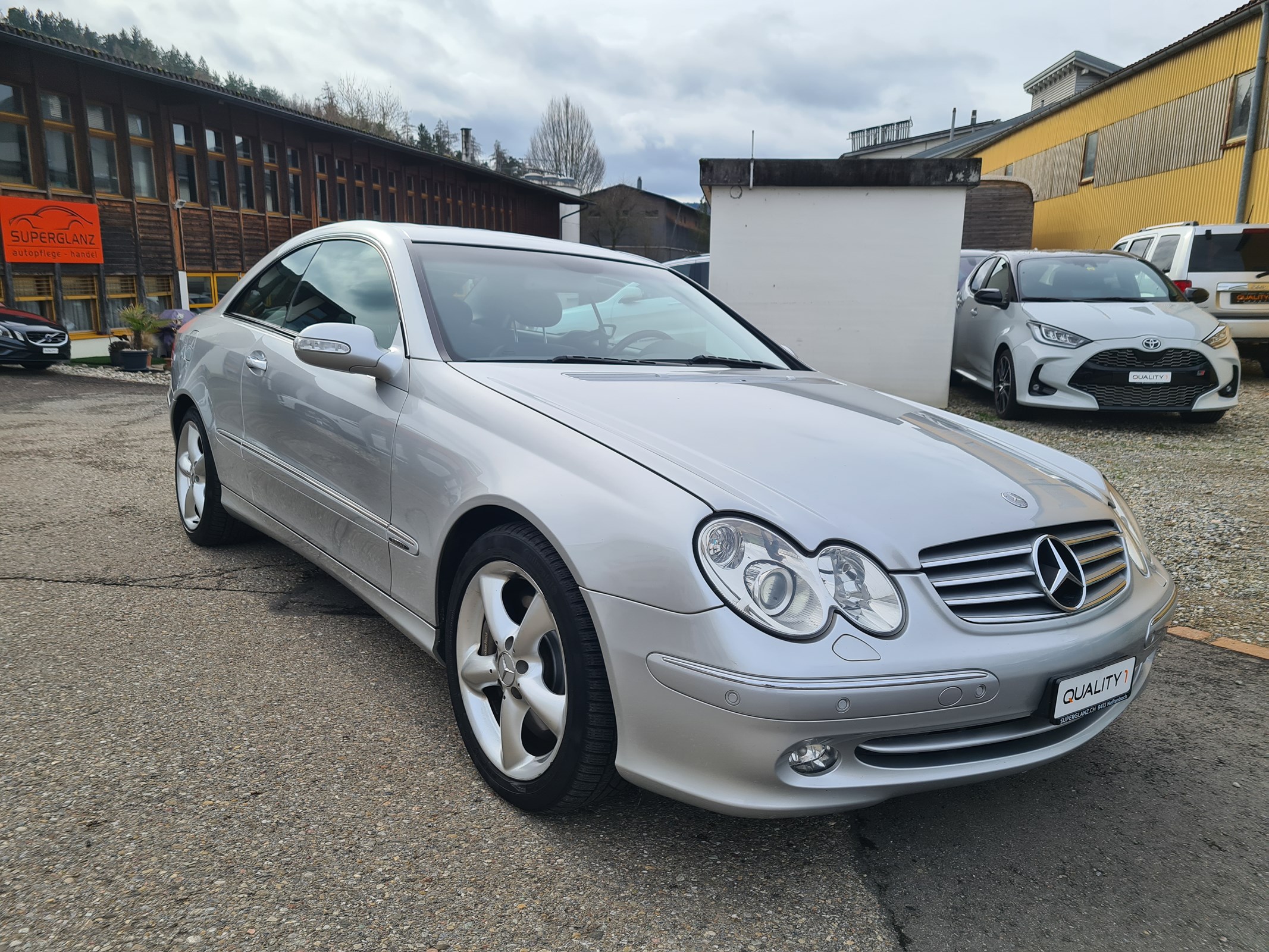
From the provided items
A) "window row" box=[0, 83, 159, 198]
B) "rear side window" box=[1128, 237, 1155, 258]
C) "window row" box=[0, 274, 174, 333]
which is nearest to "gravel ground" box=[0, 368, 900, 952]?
"rear side window" box=[1128, 237, 1155, 258]

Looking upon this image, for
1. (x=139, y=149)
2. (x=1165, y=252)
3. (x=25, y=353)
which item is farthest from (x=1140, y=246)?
(x=139, y=149)

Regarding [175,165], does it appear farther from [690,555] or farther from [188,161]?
[690,555]

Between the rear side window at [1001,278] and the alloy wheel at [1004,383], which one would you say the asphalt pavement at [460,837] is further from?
the rear side window at [1001,278]

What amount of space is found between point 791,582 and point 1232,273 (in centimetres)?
1147

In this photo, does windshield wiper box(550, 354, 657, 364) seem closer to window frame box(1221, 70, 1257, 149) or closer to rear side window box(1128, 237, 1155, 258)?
rear side window box(1128, 237, 1155, 258)

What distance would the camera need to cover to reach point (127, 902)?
1.91 m

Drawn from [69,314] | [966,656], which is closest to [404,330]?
[966,656]

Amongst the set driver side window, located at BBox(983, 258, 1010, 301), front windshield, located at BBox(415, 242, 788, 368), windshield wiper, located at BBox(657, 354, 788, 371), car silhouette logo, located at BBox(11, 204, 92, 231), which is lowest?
windshield wiper, located at BBox(657, 354, 788, 371)

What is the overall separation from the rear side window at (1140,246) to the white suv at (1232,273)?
3.36 feet

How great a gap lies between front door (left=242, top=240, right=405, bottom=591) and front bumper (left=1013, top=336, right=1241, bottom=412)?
21.4 feet

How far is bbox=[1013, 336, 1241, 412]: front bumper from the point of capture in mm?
7754

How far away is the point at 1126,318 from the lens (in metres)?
7.96

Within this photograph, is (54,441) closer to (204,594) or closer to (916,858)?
(204,594)

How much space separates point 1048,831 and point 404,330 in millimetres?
2277
